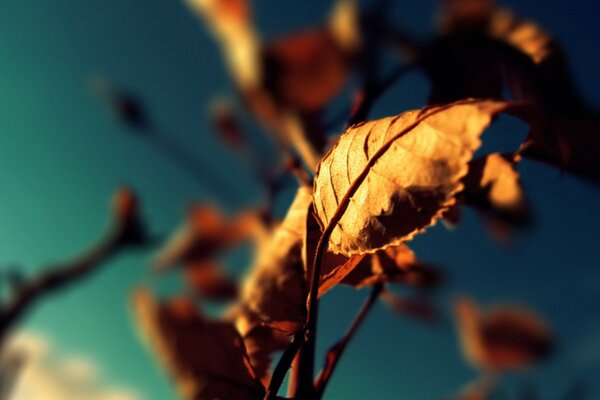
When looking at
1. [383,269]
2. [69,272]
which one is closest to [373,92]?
[383,269]

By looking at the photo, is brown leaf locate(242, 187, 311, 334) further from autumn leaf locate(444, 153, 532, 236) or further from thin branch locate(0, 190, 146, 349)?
thin branch locate(0, 190, 146, 349)

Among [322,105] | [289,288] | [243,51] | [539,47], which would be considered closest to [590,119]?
[539,47]

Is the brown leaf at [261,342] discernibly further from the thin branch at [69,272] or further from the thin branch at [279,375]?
the thin branch at [69,272]

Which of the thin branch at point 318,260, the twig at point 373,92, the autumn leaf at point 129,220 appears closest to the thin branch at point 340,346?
the thin branch at point 318,260

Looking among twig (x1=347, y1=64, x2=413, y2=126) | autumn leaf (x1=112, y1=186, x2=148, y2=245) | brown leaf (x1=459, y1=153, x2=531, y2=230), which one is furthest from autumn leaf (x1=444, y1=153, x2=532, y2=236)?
autumn leaf (x1=112, y1=186, x2=148, y2=245)

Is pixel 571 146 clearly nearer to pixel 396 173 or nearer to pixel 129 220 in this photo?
pixel 396 173
